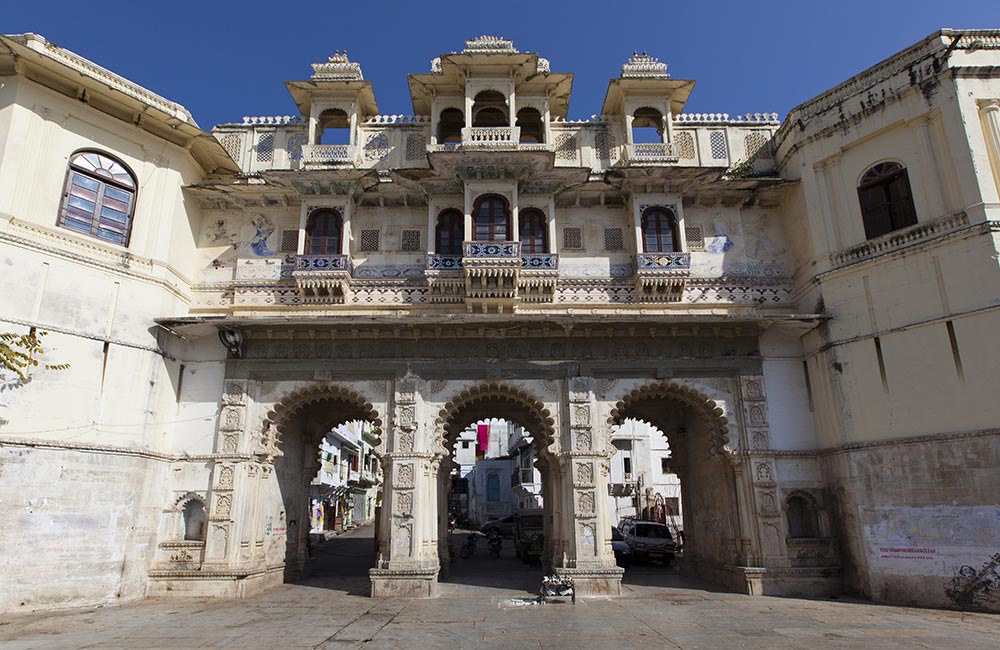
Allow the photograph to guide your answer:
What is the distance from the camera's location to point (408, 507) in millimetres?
14172

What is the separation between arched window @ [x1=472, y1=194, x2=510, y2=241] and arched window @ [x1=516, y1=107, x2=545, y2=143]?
2472 mm

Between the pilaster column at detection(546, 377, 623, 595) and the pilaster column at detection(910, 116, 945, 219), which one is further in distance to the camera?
the pilaster column at detection(546, 377, 623, 595)

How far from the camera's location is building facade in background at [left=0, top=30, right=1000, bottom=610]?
12.7m

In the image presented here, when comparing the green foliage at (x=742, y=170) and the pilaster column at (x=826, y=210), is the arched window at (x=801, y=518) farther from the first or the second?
the green foliage at (x=742, y=170)

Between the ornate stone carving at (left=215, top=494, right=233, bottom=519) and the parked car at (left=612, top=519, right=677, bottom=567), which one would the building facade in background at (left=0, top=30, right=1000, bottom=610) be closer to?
the ornate stone carving at (left=215, top=494, right=233, bottom=519)

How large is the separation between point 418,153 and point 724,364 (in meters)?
9.64

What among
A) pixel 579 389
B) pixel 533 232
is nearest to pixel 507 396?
pixel 579 389

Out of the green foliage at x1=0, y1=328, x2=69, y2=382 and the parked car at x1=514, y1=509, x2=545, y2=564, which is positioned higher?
the green foliage at x1=0, y1=328, x2=69, y2=382

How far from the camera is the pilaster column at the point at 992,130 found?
13070 mm

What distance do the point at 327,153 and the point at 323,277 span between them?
3.51 m

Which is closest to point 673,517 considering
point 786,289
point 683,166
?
point 786,289

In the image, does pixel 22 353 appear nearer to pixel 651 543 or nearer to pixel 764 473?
pixel 764 473

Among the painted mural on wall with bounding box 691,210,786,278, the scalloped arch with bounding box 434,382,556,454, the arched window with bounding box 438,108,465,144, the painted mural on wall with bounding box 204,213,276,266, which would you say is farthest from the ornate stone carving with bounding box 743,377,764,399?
the painted mural on wall with bounding box 204,213,276,266

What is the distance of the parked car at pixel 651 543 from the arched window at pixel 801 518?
6653mm
